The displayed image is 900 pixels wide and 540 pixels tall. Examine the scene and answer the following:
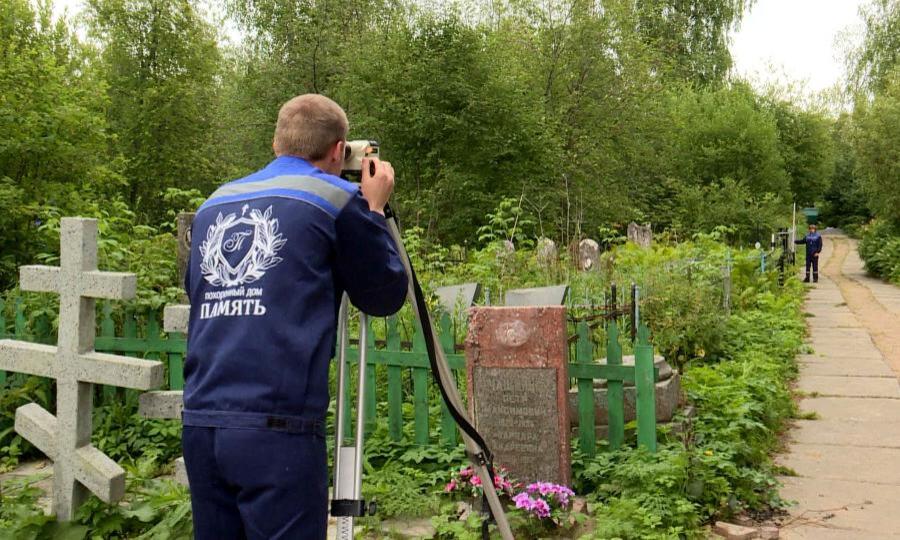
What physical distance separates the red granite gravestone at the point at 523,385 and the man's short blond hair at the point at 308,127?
6.95ft

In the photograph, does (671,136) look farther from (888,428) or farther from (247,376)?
(247,376)

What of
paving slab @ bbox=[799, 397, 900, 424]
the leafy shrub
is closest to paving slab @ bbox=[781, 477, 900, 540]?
paving slab @ bbox=[799, 397, 900, 424]

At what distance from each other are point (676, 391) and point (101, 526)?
11.5ft

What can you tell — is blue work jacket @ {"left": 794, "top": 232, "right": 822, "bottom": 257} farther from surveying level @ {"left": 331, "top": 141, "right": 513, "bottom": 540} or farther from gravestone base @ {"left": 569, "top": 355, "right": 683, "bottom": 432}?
surveying level @ {"left": 331, "top": 141, "right": 513, "bottom": 540}

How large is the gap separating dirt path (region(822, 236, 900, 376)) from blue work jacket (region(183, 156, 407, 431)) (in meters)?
7.79

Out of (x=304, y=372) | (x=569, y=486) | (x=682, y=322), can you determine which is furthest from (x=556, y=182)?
(x=304, y=372)

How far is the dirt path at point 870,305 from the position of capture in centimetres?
1064

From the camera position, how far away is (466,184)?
Answer: 1683 centimetres

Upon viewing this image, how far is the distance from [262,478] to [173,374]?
11.3 feet

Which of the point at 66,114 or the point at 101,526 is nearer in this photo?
the point at 101,526

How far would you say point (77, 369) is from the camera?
3809 millimetres

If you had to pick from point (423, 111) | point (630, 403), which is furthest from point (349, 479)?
point (423, 111)

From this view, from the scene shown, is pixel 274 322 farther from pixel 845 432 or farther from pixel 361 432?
pixel 845 432

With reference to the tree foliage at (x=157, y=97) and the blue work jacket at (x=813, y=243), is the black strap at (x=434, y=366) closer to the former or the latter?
the blue work jacket at (x=813, y=243)
